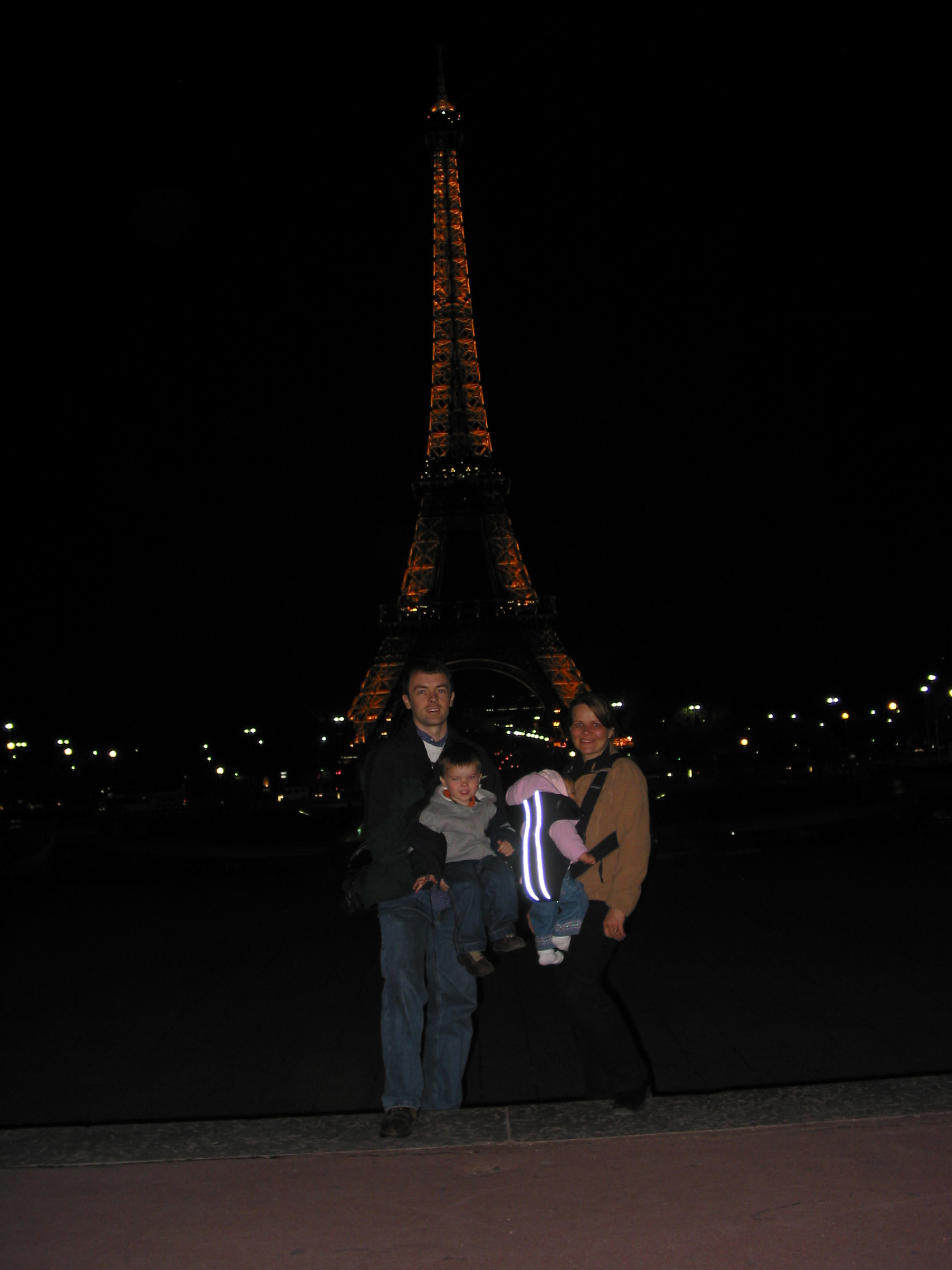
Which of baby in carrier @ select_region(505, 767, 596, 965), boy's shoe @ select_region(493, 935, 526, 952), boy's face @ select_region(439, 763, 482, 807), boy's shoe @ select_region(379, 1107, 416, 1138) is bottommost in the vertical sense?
boy's shoe @ select_region(379, 1107, 416, 1138)

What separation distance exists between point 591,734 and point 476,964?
1.10 metres

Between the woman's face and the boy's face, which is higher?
the woman's face

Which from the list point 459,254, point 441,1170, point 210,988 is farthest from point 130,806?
point 459,254

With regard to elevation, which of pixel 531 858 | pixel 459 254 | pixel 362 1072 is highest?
pixel 459 254

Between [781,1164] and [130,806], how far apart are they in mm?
30186

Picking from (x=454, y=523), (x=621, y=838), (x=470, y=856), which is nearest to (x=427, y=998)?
(x=470, y=856)

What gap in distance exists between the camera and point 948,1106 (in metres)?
3.84

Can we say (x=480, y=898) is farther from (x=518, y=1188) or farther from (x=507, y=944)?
(x=518, y=1188)

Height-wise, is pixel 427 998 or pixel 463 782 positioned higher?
pixel 463 782

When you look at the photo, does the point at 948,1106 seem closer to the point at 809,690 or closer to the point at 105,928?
the point at 105,928

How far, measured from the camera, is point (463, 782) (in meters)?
4.42

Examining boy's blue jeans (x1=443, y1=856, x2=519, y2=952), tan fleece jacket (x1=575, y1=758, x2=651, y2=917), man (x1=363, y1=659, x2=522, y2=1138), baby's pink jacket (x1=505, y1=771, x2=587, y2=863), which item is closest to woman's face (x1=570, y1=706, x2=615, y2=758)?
tan fleece jacket (x1=575, y1=758, x2=651, y2=917)

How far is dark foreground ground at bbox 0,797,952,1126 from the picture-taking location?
5188 mm

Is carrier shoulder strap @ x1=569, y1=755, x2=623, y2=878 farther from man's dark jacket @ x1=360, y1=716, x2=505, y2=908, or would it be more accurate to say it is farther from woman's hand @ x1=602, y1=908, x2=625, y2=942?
man's dark jacket @ x1=360, y1=716, x2=505, y2=908
